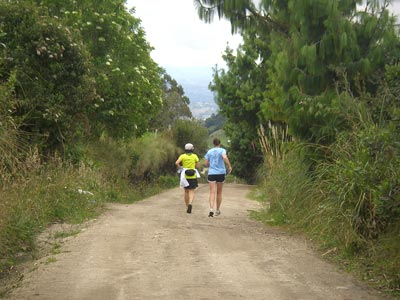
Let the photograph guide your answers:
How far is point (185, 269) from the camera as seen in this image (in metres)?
7.28

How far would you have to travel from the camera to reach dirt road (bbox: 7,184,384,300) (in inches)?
246

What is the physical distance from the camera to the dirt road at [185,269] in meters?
6.24

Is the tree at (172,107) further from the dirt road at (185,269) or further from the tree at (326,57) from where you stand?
the dirt road at (185,269)

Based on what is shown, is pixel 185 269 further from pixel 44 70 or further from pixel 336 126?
pixel 44 70

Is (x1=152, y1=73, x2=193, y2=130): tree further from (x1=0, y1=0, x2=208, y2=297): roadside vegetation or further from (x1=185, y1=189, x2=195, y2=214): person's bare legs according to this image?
(x1=185, y1=189, x2=195, y2=214): person's bare legs

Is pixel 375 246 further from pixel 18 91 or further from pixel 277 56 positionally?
pixel 18 91

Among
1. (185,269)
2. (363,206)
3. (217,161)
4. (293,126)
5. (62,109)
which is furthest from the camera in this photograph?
(62,109)

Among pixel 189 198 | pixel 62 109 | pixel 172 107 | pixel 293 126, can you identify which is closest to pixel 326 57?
pixel 293 126

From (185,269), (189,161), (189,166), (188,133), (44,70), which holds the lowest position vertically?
(185,269)

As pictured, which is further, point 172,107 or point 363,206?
point 172,107

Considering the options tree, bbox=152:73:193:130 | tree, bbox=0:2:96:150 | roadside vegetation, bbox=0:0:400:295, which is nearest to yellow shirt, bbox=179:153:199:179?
roadside vegetation, bbox=0:0:400:295

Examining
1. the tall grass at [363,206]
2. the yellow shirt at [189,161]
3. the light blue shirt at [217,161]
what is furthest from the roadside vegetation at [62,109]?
the tall grass at [363,206]

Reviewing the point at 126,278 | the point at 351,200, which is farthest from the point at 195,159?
the point at 126,278

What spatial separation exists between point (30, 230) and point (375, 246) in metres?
5.68
